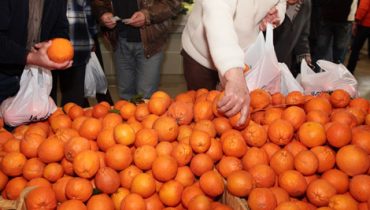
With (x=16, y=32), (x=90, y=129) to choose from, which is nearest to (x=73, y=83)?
(x=16, y=32)

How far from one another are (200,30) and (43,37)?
2.46ft

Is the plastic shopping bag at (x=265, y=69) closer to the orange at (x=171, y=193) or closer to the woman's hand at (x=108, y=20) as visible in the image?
the orange at (x=171, y=193)

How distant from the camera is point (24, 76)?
1.48 m

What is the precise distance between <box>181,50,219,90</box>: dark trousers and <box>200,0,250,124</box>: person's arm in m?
0.49

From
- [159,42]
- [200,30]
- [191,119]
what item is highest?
[200,30]

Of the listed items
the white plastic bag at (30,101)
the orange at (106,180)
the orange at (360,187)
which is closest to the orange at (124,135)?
the orange at (106,180)

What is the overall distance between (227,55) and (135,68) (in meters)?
1.80

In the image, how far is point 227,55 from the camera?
1.29m

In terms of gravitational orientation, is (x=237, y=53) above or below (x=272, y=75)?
above

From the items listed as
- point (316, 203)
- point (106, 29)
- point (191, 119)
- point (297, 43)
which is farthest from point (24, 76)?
point (297, 43)

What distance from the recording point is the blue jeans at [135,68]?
2848mm

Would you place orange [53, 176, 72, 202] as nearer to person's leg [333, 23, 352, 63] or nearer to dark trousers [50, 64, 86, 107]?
dark trousers [50, 64, 86, 107]

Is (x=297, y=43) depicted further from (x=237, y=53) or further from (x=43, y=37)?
(x=43, y=37)

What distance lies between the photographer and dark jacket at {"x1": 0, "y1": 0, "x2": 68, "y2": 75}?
1.34 m
